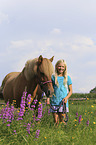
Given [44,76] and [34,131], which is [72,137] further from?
[44,76]

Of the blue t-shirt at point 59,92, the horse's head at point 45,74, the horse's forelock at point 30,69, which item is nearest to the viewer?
the horse's head at point 45,74

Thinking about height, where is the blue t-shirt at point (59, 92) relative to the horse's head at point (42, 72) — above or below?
below

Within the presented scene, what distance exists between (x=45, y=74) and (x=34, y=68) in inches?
14.1

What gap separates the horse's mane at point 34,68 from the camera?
418 cm

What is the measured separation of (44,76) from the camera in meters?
4.20

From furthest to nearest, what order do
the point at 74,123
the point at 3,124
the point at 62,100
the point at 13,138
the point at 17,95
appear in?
1. the point at 17,95
2. the point at 74,123
3. the point at 62,100
4. the point at 3,124
5. the point at 13,138

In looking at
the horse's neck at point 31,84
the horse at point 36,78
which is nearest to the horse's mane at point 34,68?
the horse at point 36,78

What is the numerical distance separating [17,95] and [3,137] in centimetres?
156

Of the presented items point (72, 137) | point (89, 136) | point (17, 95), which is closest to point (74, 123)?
point (89, 136)

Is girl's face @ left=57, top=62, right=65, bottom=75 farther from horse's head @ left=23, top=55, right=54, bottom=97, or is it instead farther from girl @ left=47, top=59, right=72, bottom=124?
horse's head @ left=23, top=55, right=54, bottom=97

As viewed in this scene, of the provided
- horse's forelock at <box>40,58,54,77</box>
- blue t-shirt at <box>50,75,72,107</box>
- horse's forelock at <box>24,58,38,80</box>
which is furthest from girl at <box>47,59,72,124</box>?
horse's forelock at <box>24,58,38,80</box>

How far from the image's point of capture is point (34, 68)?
4.37 meters

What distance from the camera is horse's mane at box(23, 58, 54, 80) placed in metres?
4.18

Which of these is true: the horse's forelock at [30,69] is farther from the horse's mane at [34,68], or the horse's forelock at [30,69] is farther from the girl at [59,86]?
the girl at [59,86]
